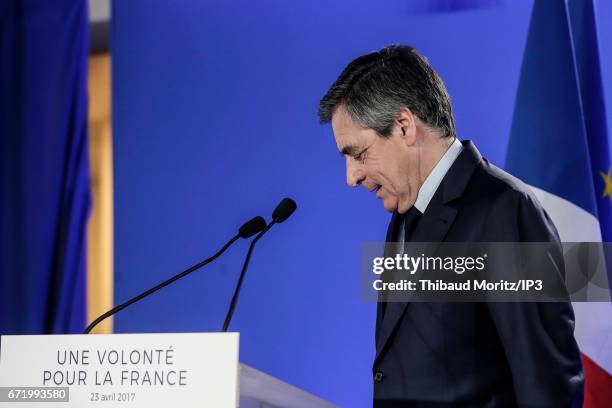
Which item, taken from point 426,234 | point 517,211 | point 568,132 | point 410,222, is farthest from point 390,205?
point 568,132

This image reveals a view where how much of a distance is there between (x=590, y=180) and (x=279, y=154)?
116 centimetres

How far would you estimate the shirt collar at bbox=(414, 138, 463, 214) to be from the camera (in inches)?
78.8

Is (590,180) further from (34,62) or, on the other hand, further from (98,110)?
(98,110)

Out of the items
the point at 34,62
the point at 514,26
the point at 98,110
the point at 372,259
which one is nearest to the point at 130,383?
the point at 372,259

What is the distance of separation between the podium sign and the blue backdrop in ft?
4.66

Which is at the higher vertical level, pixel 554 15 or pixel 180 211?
pixel 554 15

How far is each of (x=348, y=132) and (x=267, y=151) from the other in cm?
98

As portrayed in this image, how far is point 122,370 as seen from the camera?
1451mm

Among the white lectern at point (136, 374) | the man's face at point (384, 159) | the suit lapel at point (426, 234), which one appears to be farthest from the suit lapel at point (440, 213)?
the white lectern at point (136, 374)

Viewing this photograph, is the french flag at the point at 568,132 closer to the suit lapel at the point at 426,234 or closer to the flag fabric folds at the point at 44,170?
the suit lapel at the point at 426,234

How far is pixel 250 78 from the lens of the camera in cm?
308

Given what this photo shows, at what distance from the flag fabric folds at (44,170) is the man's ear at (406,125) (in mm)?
1845

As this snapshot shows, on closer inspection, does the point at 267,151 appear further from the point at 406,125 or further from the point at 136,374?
the point at 136,374

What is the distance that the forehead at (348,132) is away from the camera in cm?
206
